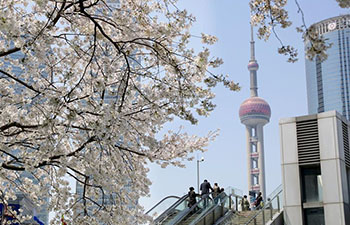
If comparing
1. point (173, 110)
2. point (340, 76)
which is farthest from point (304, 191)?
point (340, 76)

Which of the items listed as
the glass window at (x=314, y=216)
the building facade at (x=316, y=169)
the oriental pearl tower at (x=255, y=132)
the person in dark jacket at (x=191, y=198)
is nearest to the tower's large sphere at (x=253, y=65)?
the oriental pearl tower at (x=255, y=132)

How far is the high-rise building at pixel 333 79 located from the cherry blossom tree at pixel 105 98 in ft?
461

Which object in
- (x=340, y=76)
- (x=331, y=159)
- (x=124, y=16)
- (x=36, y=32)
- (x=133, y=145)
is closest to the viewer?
(x=36, y=32)

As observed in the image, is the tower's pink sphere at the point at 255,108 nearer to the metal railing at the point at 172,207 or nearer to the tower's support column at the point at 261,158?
the tower's support column at the point at 261,158

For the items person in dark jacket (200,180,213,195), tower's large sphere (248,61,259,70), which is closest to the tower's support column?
tower's large sphere (248,61,259,70)

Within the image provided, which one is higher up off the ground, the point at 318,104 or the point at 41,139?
the point at 318,104

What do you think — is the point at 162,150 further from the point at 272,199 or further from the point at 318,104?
the point at 318,104

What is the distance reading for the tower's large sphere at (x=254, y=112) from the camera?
164000 mm

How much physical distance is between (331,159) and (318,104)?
447 feet

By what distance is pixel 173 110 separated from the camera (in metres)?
7.78

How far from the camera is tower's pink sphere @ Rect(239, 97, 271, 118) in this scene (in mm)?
164625

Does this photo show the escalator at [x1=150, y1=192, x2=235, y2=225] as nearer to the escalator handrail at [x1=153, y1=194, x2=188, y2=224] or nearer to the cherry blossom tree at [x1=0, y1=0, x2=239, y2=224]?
the escalator handrail at [x1=153, y1=194, x2=188, y2=224]

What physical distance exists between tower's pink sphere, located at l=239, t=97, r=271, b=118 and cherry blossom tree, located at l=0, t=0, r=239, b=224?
15712cm

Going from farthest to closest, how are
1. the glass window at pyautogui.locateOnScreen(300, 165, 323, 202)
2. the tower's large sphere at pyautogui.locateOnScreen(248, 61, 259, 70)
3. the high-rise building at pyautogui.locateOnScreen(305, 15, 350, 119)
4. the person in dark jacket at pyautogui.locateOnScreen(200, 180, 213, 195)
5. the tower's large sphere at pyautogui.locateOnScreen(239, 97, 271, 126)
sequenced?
the tower's large sphere at pyautogui.locateOnScreen(248, 61, 259, 70)
the tower's large sphere at pyautogui.locateOnScreen(239, 97, 271, 126)
the high-rise building at pyautogui.locateOnScreen(305, 15, 350, 119)
the person in dark jacket at pyautogui.locateOnScreen(200, 180, 213, 195)
the glass window at pyautogui.locateOnScreen(300, 165, 323, 202)
